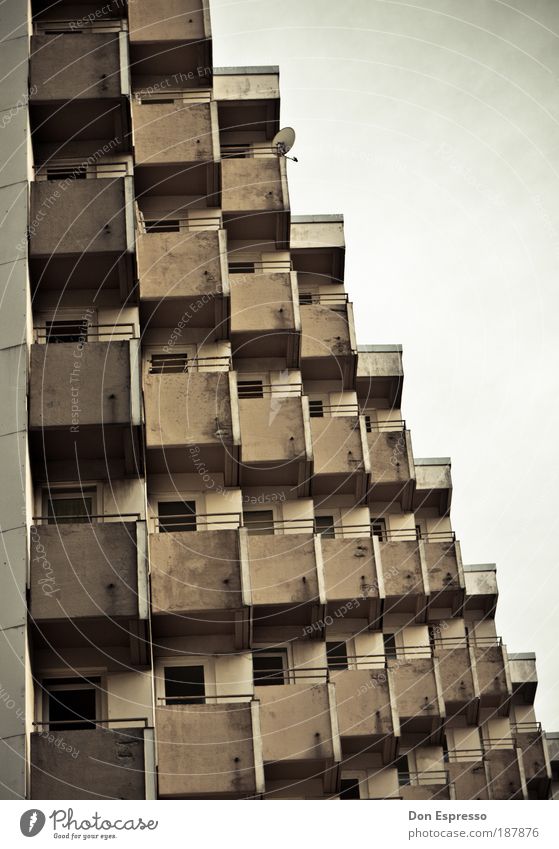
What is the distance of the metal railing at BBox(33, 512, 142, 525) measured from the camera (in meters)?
24.5

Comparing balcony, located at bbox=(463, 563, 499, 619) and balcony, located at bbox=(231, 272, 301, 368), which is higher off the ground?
balcony, located at bbox=(463, 563, 499, 619)

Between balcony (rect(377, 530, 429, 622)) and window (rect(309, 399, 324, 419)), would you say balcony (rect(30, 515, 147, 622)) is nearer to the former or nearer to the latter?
window (rect(309, 399, 324, 419))

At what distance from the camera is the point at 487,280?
109ft

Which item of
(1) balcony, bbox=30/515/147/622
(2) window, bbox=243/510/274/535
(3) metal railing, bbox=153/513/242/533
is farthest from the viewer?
(2) window, bbox=243/510/274/535

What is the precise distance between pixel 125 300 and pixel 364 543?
7521 mm

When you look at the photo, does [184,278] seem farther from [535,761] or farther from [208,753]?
[535,761]

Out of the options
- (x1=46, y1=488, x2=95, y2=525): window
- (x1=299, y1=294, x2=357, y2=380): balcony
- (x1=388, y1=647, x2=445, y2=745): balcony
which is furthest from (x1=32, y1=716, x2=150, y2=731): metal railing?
(x1=299, y1=294, x2=357, y2=380): balcony

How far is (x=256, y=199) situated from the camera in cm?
3222

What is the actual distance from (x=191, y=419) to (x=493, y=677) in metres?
18.6

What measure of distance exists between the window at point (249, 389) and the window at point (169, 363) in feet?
6.49

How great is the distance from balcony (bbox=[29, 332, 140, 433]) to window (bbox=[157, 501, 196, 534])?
13.5ft

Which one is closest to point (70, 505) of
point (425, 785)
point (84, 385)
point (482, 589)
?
point (84, 385)
